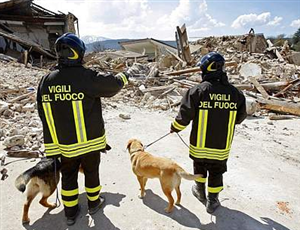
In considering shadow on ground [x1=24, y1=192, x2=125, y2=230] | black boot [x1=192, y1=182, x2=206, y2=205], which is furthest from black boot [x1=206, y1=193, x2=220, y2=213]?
shadow on ground [x1=24, y1=192, x2=125, y2=230]

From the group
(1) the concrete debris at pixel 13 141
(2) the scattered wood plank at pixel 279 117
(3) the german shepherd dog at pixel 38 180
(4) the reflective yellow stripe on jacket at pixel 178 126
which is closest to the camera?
(3) the german shepherd dog at pixel 38 180

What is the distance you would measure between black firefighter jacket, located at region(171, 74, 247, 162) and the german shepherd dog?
5.32 ft

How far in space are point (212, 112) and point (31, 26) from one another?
21.4 meters

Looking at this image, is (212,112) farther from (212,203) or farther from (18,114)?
(18,114)

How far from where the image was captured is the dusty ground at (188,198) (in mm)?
2826

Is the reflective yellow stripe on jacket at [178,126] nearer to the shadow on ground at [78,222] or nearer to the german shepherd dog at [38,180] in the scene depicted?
the shadow on ground at [78,222]

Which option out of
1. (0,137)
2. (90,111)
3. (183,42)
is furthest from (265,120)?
(183,42)

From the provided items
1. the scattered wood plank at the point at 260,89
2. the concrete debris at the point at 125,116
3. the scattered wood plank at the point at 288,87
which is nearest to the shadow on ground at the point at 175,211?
the concrete debris at the point at 125,116

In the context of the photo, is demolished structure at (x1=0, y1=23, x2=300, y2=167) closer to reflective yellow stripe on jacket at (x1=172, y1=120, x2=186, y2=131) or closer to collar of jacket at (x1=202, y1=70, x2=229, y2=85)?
reflective yellow stripe on jacket at (x1=172, y1=120, x2=186, y2=131)

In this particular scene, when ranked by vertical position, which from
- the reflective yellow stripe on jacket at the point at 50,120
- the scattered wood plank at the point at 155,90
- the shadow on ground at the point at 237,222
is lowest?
the shadow on ground at the point at 237,222

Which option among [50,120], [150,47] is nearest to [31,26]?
[150,47]

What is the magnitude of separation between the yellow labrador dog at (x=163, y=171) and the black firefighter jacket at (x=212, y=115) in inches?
12.4

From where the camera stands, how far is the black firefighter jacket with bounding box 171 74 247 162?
107 inches

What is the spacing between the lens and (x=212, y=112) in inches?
109
